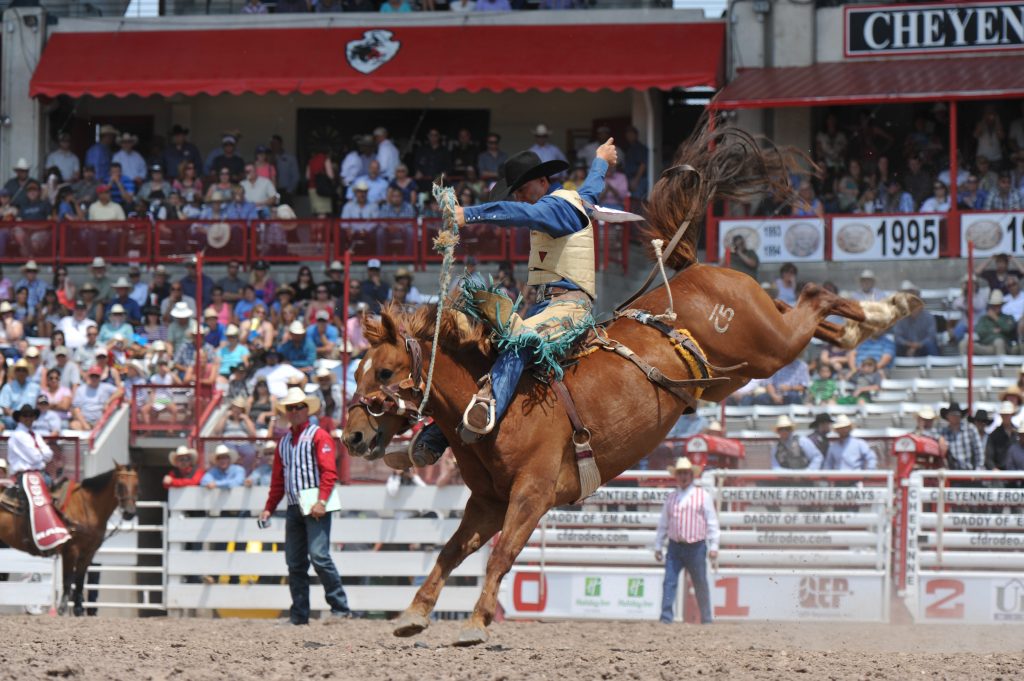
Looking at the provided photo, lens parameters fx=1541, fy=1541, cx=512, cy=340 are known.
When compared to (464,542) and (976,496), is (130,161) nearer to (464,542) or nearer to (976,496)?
(976,496)

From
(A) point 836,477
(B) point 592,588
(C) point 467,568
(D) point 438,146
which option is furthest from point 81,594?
(D) point 438,146

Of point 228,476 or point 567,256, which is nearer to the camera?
point 567,256

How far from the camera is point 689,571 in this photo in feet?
41.9

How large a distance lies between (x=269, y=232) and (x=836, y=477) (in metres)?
9.40

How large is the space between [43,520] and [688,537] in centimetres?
586

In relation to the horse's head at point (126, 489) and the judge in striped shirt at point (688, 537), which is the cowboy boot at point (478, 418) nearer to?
the judge in striped shirt at point (688, 537)

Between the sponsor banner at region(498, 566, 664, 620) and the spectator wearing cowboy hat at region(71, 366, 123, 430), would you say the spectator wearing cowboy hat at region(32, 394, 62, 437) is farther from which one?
the sponsor banner at region(498, 566, 664, 620)

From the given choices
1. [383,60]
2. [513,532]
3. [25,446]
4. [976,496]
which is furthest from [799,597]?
[383,60]

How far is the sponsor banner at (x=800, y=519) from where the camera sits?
1312cm

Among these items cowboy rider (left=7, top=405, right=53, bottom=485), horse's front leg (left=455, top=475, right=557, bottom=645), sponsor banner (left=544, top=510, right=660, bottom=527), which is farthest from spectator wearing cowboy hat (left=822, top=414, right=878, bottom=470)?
cowboy rider (left=7, top=405, right=53, bottom=485)

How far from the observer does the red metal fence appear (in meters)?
18.8

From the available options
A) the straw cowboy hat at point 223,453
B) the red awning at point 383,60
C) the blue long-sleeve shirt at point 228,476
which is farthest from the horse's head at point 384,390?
the red awning at point 383,60

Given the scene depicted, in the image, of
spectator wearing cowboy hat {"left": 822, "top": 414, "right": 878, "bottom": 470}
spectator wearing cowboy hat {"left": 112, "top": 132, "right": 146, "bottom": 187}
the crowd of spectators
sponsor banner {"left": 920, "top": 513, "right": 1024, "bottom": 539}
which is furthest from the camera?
spectator wearing cowboy hat {"left": 112, "top": 132, "right": 146, "bottom": 187}

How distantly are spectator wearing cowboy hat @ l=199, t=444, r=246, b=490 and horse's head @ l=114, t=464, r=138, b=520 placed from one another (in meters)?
0.68
